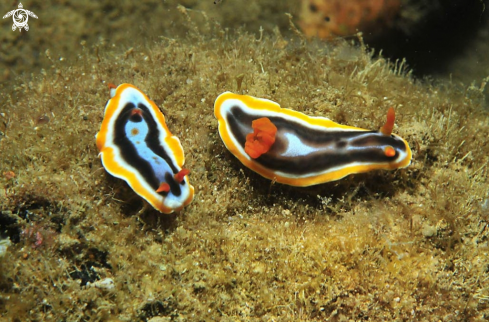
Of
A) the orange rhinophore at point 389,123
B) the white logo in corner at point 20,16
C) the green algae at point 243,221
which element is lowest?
the green algae at point 243,221

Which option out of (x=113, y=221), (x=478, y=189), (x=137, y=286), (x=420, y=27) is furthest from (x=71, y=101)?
(x=420, y=27)

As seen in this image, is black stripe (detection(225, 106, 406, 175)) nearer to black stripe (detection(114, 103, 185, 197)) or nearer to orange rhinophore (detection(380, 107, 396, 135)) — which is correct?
orange rhinophore (detection(380, 107, 396, 135))

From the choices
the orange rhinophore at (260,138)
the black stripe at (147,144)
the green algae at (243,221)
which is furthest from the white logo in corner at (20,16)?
the orange rhinophore at (260,138)

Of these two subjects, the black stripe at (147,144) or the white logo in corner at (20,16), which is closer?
the black stripe at (147,144)

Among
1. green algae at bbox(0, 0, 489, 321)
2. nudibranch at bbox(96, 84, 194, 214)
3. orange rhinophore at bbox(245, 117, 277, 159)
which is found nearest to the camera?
green algae at bbox(0, 0, 489, 321)

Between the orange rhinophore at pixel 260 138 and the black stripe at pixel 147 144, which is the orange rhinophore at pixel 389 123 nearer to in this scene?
the orange rhinophore at pixel 260 138

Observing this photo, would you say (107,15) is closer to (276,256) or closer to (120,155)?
(120,155)

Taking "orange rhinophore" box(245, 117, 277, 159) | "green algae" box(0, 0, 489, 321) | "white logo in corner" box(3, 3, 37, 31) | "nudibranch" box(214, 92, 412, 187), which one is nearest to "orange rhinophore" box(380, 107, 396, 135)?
"nudibranch" box(214, 92, 412, 187)
